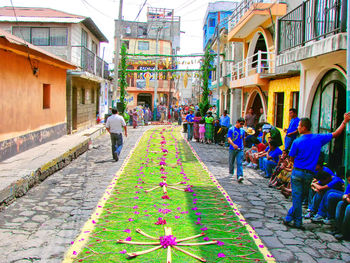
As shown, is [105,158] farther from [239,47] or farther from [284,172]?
[239,47]

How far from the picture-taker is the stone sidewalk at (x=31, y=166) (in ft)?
23.6

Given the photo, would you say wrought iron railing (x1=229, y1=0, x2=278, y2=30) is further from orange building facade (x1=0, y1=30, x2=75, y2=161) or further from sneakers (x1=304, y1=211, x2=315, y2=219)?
sneakers (x1=304, y1=211, x2=315, y2=219)

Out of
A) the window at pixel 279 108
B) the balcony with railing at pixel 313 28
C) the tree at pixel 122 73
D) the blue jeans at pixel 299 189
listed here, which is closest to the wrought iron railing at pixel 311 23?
the balcony with railing at pixel 313 28

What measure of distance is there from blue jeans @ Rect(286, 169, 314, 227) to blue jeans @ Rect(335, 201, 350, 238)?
1.80ft

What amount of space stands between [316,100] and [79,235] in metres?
7.68

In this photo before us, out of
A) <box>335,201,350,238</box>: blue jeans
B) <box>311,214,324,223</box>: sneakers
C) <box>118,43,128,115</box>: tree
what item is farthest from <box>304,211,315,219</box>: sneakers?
<box>118,43,128,115</box>: tree

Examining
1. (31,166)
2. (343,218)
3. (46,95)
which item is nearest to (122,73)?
(46,95)

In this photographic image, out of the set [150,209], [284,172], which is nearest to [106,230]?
[150,209]

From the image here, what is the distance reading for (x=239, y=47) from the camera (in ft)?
81.5

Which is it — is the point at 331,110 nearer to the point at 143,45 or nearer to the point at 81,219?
the point at 81,219

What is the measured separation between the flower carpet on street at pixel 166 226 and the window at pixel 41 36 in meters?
11.8

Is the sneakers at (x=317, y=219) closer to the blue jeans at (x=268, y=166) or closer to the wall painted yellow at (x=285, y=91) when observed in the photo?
the blue jeans at (x=268, y=166)

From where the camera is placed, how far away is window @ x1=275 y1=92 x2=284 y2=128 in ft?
48.6

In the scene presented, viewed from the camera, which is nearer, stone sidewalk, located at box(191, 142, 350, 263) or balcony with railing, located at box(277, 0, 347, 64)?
stone sidewalk, located at box(191, 142, 350, 263)
